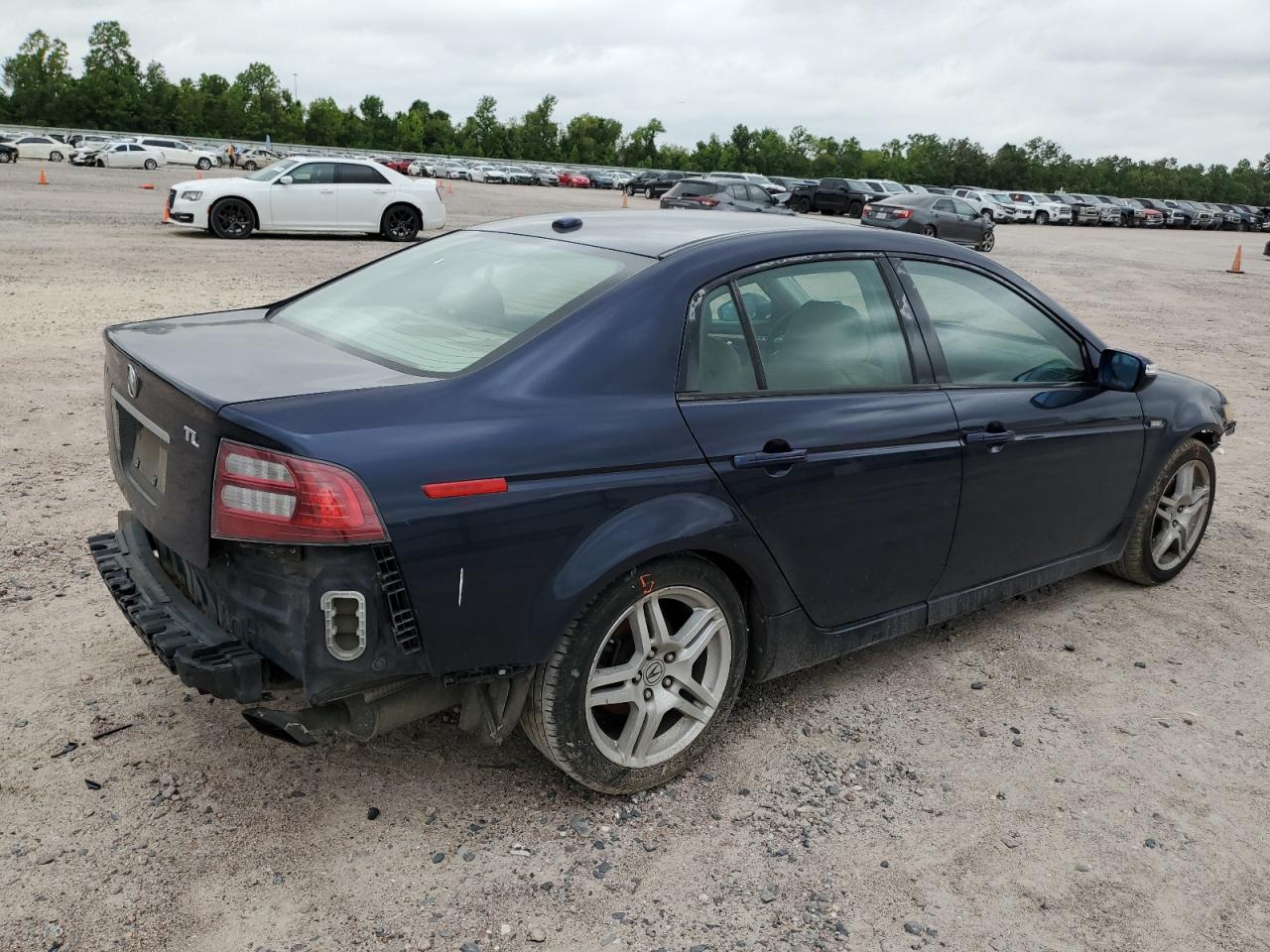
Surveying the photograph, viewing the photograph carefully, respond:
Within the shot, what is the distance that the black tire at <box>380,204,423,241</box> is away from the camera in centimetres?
2022

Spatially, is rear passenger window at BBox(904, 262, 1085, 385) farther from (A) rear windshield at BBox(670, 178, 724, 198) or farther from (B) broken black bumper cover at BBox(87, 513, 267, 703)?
(A) rear windshield at BBox(670, 178, 724, 198)

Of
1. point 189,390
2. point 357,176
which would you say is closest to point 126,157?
point 357,176

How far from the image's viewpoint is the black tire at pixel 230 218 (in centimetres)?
1848

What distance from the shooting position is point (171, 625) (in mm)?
2865

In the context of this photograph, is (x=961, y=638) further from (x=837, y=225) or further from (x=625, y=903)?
(x=625, y=903)

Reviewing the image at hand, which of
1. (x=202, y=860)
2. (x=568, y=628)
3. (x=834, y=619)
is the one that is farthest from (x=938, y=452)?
(x=202, y=860)

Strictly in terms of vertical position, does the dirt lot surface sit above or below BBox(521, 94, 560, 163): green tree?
below

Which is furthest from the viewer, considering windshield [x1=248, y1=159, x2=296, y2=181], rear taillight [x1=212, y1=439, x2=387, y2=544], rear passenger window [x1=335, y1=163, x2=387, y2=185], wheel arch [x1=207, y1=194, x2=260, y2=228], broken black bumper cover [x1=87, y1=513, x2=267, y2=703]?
rear passenger window [x1=335, y1=163, x2=387, y2=185]

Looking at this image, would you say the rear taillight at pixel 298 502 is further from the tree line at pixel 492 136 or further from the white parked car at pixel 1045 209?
the tree line at pixel 492 136

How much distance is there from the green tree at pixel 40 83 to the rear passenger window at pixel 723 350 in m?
109

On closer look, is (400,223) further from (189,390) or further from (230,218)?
(189,390)

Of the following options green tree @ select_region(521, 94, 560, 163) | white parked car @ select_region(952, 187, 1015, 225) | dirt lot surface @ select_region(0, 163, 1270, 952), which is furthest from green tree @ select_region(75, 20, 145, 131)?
dirt lot surface @ select_region(0, 163, 1270, 952)

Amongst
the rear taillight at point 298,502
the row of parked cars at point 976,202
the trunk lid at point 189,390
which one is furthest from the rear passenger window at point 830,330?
the row of parked cars at point 976,202

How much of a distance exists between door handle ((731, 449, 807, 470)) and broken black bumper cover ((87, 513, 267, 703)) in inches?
54.6
